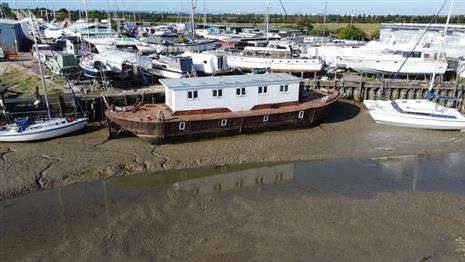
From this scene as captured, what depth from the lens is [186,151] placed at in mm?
21891

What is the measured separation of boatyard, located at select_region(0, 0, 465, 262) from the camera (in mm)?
14008

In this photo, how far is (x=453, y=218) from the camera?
15609mm

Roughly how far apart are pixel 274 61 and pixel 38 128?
861 inches

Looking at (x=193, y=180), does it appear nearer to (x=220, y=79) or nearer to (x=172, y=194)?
(x=172, y=194)

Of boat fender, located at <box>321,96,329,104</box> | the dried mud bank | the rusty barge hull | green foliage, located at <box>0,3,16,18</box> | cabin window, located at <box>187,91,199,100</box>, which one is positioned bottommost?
the dried mud bank

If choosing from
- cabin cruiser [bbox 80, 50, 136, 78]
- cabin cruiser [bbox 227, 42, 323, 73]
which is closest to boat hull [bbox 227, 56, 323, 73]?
cabin cruiser [bbox 227, 42, 323, 73]

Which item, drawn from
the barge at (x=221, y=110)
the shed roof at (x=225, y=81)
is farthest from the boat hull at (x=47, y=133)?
the shed roof at (x=225, y=81)

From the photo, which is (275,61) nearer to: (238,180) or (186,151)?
(186,151)

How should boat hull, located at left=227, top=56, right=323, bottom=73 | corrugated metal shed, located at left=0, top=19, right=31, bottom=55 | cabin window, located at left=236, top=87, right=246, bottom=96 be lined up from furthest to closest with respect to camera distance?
corrugated metal shed, located at left=0, top=19, right=31, bottom=55, boat hull, located at left=227, top=56, right=323, bottom=73, cabin window, located at left=236, top=87, right=246, bottom=96

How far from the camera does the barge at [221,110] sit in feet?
74.5

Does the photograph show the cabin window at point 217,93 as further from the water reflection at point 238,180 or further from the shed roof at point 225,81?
the water reflection at point 238,180

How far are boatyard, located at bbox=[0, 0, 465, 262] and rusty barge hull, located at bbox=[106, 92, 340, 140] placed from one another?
0.09 meters

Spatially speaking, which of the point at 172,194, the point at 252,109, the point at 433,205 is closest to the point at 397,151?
the point at 433,205

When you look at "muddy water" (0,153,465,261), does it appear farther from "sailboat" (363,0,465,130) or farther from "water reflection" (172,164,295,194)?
"sailboat" (363,0,465,130)
